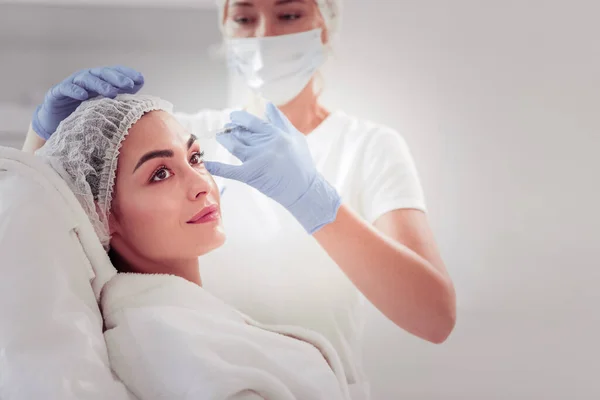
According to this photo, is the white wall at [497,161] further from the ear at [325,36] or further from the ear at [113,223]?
the ear at [113,223]

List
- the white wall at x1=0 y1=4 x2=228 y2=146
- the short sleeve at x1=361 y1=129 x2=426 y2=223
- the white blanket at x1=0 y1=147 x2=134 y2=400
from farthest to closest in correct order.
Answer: the white wall at x1=0 y1=4 x2=228 y2=146 → the short sleeve at x1=361 y1=129 x2=426 y2=223 → the white blanket at x1=0 y1=147 x2=134 y2=400

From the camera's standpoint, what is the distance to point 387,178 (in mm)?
1224

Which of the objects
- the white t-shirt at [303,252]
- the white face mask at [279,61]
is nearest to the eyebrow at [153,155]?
the white t-shirt at [303,252]

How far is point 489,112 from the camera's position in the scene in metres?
1.42

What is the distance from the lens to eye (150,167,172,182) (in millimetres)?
1004

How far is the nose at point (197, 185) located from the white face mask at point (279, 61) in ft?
1.07

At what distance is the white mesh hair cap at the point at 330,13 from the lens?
4.31 ft

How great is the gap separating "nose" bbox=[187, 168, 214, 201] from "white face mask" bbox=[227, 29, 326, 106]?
33cm

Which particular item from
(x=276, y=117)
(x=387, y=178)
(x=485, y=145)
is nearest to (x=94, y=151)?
(x=276, y=117)

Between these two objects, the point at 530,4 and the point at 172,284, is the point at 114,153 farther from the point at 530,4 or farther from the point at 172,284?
the point at 530,4

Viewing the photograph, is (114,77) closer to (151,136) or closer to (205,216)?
(151,136)

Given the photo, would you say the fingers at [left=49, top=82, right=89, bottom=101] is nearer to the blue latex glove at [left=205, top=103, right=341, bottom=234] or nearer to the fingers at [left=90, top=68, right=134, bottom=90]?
the fingers at [left=90, top=68, right=134, bottom=90]

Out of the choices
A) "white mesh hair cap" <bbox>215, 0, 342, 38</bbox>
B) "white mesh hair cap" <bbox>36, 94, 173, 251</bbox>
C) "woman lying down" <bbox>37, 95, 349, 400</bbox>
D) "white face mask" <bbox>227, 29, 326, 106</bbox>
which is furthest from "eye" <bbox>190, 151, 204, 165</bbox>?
"white mesh hair cap" <bbox>215, 0, 342, 38</bbox>

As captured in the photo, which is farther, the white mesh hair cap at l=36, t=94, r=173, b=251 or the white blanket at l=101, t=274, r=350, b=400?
the white mesh hair cap at l=36, t=94, r=173, b=251
